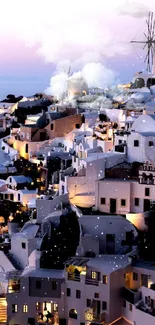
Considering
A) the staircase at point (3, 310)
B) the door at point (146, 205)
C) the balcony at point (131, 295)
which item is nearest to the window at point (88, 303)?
the balcony at point (131, 295)

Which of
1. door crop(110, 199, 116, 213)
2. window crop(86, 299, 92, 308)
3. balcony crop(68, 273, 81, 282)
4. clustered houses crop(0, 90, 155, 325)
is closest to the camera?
clustered houses crop(0, 90, 155, 325)

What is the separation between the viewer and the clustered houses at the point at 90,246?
57.7 ft

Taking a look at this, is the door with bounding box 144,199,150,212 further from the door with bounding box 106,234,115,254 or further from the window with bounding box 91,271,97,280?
the window with bounding box 91,271,97,280

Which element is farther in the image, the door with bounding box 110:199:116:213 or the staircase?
the door with bounding box 110:199:116:213

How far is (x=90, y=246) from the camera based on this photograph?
18.8 metres

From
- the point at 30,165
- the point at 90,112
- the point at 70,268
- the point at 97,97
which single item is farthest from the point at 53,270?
the point at 97,97

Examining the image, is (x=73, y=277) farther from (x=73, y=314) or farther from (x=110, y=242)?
(x=110, y=242)

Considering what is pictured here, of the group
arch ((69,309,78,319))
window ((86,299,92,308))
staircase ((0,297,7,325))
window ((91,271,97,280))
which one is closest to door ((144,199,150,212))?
window ((91,271,97,280))

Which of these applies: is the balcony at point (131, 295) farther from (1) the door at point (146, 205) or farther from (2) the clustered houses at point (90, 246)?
(1) the door at point (146, 205)

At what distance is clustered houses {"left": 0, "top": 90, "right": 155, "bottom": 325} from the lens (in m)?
17.6

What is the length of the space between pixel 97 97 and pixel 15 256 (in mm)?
19373

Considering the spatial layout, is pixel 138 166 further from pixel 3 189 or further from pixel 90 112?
pixel 90 112

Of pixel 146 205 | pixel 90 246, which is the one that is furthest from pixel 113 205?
pixel 90 246

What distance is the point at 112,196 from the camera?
66.8 ft
